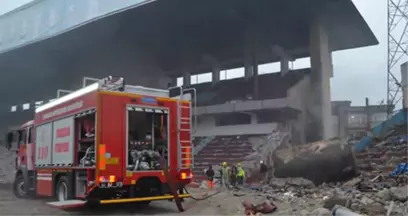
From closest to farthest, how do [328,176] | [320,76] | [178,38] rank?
1. [328,176]
2. [320,76]
3. [178,38]

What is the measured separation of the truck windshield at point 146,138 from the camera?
10.3m

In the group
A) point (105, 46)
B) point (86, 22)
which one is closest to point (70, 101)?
point (86, 22)

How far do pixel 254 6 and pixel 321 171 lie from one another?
16.9m

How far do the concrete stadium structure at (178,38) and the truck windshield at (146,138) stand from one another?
675 inches

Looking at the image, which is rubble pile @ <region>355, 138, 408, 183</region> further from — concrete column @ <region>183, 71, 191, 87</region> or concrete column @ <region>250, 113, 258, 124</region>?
concrete column @ <region>183, 71, 191, 87</region>

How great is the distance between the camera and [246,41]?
3712 centimetres

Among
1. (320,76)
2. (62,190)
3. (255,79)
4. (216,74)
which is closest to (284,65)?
(255,79)

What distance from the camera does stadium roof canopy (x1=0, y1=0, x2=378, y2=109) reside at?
2980 cm

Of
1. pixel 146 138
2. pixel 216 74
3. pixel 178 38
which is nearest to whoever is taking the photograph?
pixel 146 138

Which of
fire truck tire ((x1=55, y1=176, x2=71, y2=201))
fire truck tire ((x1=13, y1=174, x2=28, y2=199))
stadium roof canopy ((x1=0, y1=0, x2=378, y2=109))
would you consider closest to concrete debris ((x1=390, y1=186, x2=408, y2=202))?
fire truck tire ((x1=55, y1=176, x2=71, y2=201))

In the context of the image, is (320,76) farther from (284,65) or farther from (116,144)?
(116,144)

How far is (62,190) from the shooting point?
1116cm

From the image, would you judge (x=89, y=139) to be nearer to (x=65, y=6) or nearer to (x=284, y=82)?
(x=65, y=6)

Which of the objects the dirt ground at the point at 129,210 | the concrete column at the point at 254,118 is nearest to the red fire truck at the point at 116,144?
the dirt ground at the point at 129,210
